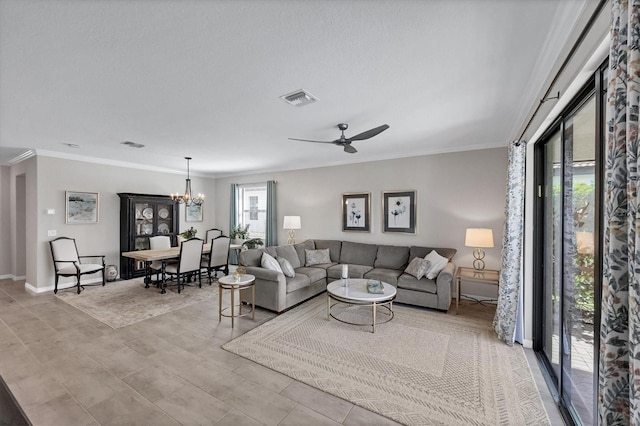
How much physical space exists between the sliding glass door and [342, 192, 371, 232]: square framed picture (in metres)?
3.08

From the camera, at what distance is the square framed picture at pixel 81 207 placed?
17.8 ft

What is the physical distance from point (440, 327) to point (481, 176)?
261cm

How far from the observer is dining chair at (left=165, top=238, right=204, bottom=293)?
507 centimetres

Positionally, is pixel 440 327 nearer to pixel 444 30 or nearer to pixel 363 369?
pixel 363 369

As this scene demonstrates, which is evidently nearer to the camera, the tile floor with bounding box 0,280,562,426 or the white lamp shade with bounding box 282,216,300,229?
the tile floor with bounding box 0,280,562,426

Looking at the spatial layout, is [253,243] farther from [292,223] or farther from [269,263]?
[269,263]

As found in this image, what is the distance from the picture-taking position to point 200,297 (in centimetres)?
485

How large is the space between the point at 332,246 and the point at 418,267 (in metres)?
1.99

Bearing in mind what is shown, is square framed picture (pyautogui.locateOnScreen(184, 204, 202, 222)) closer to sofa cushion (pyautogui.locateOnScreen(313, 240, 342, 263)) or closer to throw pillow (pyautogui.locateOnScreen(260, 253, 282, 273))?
sofa cushion (pyautogui.locateOnScreen(313, 240, 342, 263))

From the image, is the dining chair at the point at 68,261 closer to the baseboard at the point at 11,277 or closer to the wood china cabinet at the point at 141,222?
the wood china cabinet at the point at 141,222

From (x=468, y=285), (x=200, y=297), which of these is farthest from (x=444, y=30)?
(x=200, y=297)

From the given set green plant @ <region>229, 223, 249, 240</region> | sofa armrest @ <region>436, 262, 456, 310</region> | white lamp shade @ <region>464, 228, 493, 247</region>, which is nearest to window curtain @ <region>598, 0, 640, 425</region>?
sofa armrest @ <region>436, 262, 456, 310</region>

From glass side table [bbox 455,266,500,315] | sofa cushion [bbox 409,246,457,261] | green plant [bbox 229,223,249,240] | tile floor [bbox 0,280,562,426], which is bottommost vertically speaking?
tile floor [bbox 0,280,562,426]

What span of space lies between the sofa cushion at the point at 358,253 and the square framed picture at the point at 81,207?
5.25 m
